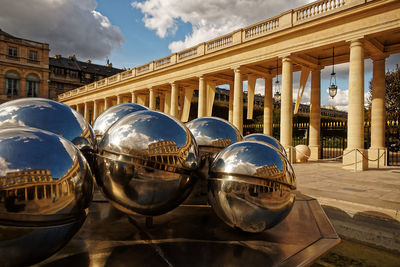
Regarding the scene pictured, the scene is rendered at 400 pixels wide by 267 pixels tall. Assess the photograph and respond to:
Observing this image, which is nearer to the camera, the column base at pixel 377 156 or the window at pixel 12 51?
the column base at pixel 377 156

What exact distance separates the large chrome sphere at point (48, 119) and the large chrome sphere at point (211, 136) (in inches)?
57.9

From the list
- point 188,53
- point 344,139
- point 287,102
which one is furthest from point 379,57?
point 188,53

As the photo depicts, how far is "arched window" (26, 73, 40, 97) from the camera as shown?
58.7 meters

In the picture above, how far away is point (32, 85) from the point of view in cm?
5919

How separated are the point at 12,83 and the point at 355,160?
67520 millimetres

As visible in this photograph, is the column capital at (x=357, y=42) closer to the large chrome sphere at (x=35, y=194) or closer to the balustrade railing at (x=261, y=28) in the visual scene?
the balustrade railing at (x=261, y=28)

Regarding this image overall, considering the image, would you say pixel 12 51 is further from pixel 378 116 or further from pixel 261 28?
pixel 378 116

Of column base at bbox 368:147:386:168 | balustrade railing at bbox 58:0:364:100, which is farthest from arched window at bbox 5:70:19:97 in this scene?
column base at bbox 368:147:386:168

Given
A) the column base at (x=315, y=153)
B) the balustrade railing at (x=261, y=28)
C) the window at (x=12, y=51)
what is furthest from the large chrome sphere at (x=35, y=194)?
the window at (x=12, y=51)

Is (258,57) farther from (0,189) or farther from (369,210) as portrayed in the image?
(0,189)

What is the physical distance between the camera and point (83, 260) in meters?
2.13

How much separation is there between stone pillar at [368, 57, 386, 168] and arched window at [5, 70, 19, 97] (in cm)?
6644

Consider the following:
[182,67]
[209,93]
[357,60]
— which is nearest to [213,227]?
[357,60]

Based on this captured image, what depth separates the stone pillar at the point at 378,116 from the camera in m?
16.0
